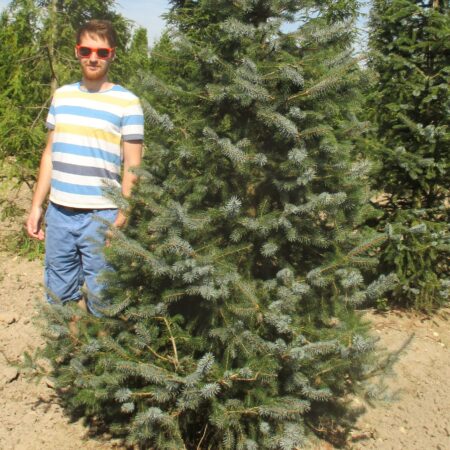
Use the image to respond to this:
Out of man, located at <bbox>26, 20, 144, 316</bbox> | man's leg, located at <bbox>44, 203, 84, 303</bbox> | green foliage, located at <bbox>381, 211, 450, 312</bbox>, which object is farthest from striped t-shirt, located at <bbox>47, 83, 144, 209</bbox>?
green foliage, located at <bbox>381, 211, 450, 312</bbox>

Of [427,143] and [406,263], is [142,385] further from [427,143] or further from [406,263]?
[427,143]

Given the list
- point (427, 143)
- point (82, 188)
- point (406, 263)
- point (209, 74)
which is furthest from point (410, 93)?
point (82, 188)

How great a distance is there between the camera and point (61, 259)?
10.6ft

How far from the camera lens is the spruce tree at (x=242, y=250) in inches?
98.6

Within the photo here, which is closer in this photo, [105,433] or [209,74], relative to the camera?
[209,74]

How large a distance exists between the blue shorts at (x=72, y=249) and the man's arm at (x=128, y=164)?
17 centimetres

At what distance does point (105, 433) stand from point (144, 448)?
294mm

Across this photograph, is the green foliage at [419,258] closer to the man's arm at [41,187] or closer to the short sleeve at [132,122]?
the short sleeve at [132,122]

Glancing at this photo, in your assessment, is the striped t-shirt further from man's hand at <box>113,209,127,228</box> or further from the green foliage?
the green foliage

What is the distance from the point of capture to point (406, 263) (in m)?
4.94

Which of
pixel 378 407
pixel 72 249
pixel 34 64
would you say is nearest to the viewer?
pixel 72 249

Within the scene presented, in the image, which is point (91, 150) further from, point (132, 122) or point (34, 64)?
point (34, 64)

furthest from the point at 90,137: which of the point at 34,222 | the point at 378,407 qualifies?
the point at 378,407

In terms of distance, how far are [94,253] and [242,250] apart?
0.91 meters
